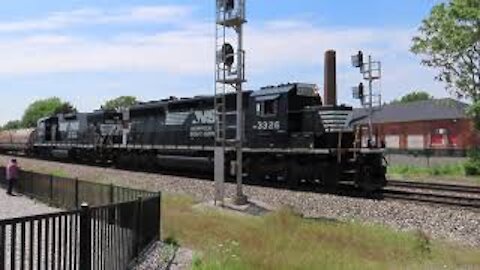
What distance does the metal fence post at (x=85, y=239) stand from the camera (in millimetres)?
7664

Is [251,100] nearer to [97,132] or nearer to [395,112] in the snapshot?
[97,132]

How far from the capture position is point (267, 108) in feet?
93.5

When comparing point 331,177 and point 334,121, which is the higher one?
point 334,121

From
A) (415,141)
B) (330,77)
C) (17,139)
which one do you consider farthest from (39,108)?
(330,77)

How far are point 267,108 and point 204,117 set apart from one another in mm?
5368

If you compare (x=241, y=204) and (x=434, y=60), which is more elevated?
(x=434, y=60)

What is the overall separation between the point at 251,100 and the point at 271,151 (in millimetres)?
2934

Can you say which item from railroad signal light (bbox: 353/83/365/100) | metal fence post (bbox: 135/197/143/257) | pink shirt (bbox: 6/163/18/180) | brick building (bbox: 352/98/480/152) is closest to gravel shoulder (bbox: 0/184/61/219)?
pink shirt (bbox: 6/163/18/180)

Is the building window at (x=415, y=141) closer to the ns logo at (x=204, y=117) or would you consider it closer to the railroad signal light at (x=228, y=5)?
the ns logo at (x=204, y=117)

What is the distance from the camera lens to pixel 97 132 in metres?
46.2

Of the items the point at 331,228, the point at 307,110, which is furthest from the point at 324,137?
the point at 331,228

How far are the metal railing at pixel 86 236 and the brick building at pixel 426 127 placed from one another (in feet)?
181

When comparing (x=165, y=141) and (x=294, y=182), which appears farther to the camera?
(x=165, y=141)

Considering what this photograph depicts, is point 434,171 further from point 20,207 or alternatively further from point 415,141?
point 415,141
